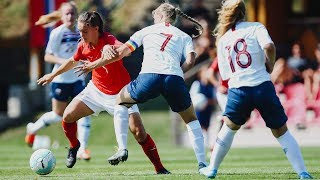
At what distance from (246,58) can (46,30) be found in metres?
14.4

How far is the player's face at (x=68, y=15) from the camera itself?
1455 centimetres

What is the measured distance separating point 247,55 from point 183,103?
130cm

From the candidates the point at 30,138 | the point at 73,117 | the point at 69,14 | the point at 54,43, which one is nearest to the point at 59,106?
the point at 54,43

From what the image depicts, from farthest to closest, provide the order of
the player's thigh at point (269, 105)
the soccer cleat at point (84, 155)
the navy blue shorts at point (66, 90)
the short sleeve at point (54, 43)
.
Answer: the navy blue shorts at point (66, 90)
the short sleeve at point (54, 43)
the soccer cleat at point (84, 155)
the player's thigh at point (269, 105)

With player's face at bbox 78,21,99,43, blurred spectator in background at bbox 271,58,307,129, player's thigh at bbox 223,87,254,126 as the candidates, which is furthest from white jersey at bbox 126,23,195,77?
blurred spectator in background at bbox 271,58,307,129

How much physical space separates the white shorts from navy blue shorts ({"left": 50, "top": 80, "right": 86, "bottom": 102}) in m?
3.20

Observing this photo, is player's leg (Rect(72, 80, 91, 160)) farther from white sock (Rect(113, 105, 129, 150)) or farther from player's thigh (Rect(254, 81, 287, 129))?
player's thigh (Rect(254, 81, 287, 129))

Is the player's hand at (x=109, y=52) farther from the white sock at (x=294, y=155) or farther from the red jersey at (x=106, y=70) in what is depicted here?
the white sock at (x=294, y=155)

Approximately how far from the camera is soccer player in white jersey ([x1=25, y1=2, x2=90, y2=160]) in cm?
1465

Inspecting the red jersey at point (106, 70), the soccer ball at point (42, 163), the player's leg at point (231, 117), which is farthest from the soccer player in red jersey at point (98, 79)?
the player's leg at point (231, 117)

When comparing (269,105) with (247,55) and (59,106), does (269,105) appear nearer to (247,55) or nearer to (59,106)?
(247,55)

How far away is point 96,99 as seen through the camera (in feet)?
39.0

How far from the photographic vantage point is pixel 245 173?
1153cm

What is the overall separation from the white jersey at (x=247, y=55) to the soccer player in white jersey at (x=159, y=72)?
0.91m
